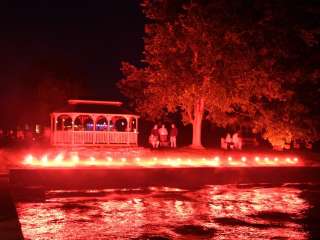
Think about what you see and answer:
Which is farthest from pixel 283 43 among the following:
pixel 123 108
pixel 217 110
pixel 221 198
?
pixel 221 198

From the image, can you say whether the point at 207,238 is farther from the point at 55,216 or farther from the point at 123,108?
the point at 123,108

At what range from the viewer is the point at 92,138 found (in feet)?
96.0

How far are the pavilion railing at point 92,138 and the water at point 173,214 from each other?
42.5 feet

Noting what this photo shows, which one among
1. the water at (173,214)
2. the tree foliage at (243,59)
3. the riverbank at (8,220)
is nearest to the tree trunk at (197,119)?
the tree foliage at (243,59)

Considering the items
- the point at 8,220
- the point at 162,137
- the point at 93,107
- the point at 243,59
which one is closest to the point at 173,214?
the point at 8,220

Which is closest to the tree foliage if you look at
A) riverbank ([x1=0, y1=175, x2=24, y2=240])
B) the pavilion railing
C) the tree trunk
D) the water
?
the tree trunk

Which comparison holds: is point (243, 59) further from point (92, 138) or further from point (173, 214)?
point (173, 214)

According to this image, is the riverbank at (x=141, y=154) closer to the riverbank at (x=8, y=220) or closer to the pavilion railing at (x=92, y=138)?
the pavilion railing at (x=92, y=138)

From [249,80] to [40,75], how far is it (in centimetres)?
2849

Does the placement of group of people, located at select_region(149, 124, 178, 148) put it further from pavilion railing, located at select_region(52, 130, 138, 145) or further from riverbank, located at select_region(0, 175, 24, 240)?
riverbank, located at select_region(0, 175, 24, 240)

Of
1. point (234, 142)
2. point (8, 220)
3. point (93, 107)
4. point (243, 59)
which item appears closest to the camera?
point (8, 220)

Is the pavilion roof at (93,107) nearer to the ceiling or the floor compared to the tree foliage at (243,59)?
nearer to the floor

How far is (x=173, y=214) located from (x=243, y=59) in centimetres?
1768

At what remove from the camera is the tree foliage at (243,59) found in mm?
28484
